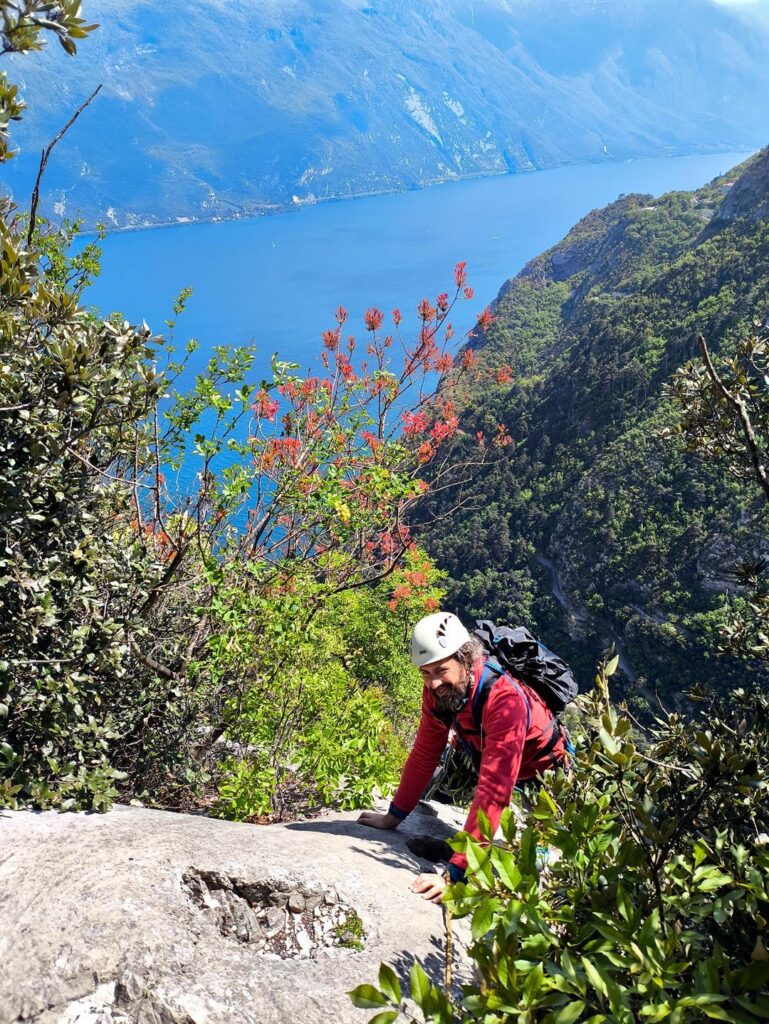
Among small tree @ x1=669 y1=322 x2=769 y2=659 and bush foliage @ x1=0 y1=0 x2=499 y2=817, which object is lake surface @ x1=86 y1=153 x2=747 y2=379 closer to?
bush foliage @ x1=0 y1=0 x2=499 y2=817

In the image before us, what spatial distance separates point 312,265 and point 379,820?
5428 inches

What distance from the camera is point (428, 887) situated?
2.87 metres

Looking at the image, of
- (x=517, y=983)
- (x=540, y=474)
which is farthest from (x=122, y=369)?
(x=540, y=474)

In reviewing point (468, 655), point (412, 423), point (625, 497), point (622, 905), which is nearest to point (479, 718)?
point (468, 655)

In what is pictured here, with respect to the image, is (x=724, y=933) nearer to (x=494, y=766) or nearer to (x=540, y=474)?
(x=494, y=766)

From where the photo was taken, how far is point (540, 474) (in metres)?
64.6

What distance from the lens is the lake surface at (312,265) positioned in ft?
304

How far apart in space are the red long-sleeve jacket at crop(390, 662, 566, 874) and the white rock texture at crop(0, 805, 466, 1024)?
406 mm

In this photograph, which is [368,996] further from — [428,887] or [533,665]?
[533,665]

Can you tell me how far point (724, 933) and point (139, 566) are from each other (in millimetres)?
3129

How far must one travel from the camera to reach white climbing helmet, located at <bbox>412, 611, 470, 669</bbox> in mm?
2898

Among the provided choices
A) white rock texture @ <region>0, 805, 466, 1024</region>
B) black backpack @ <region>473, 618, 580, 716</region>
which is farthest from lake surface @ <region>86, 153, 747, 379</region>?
white rock texture @ <region>0, 805, 466, 1024</region>

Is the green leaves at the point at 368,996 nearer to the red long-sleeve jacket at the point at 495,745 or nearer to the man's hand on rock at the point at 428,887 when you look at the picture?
the red long-sleeve jacket at the point at 495,745

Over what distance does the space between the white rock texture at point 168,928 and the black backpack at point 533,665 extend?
1.01m
